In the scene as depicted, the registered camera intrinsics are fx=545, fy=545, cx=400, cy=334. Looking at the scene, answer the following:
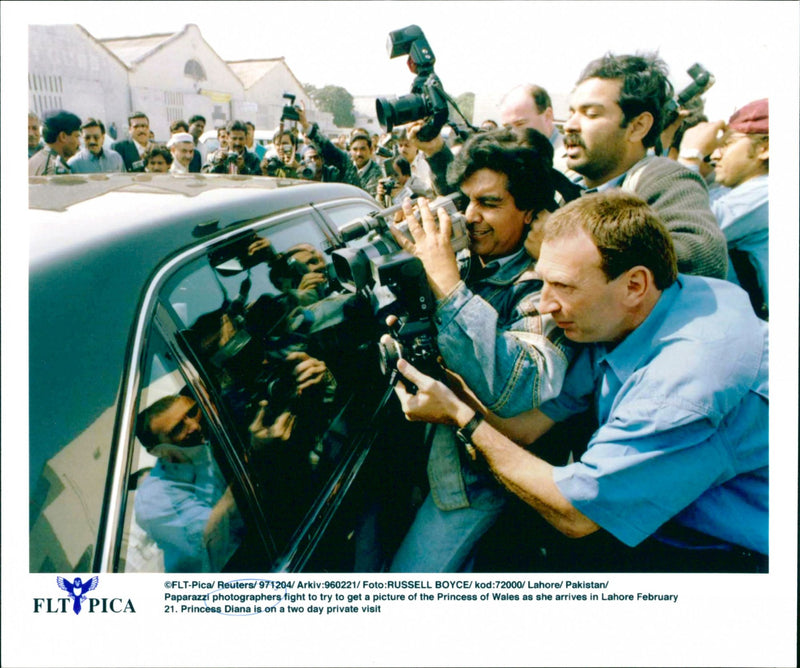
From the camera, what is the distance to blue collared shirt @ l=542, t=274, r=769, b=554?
3.87ft

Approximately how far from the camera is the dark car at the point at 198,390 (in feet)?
2.85

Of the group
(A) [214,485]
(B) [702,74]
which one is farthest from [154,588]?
(B) [702,74]

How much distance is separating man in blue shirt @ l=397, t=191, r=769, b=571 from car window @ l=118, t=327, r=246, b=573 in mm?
590

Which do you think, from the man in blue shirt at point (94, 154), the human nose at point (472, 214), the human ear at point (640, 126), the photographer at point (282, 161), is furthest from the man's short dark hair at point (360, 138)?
the human nose at point (472, 214)

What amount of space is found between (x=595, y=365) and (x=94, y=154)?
5568 millimetres

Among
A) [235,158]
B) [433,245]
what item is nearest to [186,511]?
[433,245]

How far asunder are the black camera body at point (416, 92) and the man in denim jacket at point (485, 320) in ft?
1.95

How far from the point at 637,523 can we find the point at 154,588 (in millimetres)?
1078

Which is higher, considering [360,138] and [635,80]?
[635,80]

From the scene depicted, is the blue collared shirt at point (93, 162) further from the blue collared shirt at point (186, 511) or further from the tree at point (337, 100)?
the blue collared shirt at point (186, 511)

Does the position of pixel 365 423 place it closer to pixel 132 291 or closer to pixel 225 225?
pixel 225 225

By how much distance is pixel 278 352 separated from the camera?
1.40 m

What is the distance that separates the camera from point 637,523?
1.25 m

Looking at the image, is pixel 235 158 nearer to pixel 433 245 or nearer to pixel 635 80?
pixel 635 80
